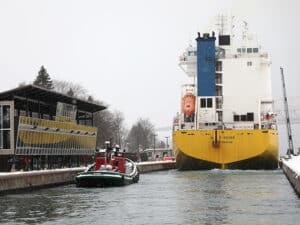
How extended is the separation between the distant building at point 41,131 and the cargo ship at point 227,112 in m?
10.5

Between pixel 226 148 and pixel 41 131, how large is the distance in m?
19.5

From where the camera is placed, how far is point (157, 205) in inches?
1314

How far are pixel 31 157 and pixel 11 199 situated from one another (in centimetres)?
2232

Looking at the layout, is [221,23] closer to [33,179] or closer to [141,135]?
[33,179]

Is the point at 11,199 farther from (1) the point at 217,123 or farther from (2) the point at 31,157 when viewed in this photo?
(1) the point at 217,123

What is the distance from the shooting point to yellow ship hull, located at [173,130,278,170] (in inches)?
2645

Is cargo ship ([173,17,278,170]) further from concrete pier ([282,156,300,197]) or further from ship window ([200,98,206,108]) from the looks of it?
concrete pier ([282,156,300,197])

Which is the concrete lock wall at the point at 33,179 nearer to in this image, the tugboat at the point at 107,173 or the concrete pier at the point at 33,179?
the concrete pier at the point at 33,179

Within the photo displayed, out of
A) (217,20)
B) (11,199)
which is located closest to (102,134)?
(217,20)

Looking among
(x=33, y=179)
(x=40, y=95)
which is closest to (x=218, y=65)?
(x=40, y=95)

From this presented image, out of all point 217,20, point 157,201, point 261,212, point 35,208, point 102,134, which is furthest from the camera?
point 102,134

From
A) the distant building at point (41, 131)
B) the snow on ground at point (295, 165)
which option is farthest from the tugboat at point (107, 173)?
the snow on ground at point (295, 165)

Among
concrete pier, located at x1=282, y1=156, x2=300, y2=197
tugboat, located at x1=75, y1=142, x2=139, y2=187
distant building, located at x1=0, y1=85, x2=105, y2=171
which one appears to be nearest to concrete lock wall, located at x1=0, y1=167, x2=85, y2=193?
tugboat, located at x1=75, y1=142, x2=139, y2=187

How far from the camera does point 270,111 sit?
74.6 metres
